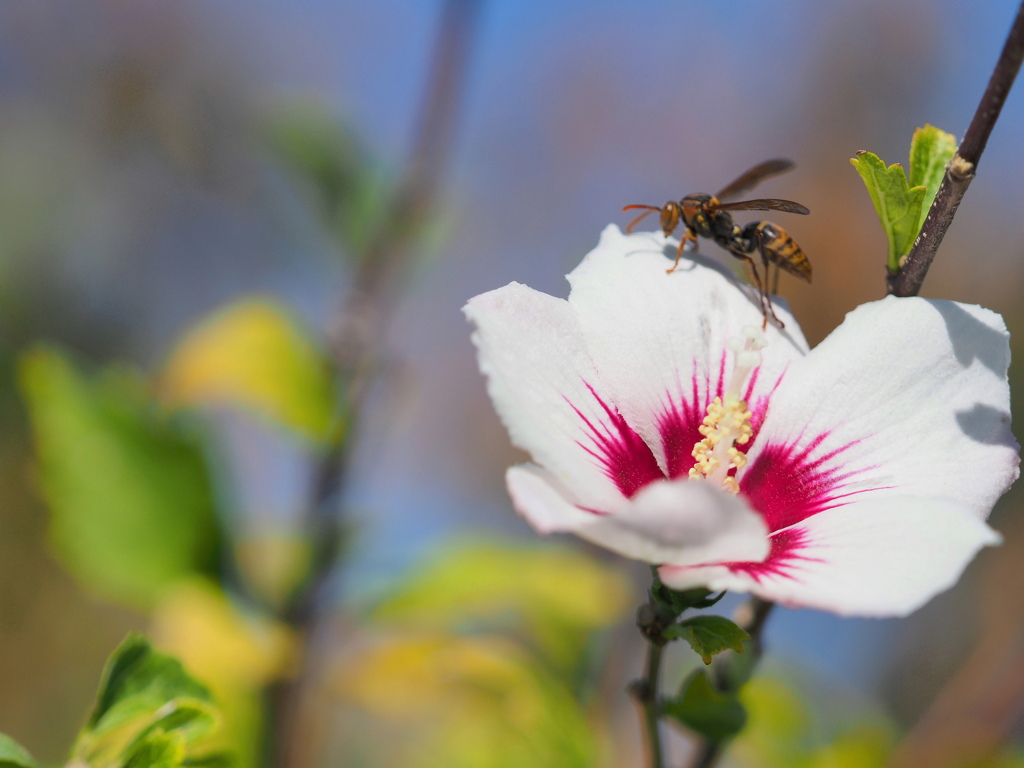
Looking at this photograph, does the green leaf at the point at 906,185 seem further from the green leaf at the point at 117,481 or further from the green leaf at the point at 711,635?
the green leaf at the point at 117,481

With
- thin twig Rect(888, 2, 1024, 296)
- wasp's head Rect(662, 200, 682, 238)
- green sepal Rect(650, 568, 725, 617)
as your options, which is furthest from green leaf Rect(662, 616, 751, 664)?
wasp's head Rect(662, 200, 682, 238)

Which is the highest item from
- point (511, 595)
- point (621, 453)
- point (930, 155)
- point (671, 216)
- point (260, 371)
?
point (930, 155)

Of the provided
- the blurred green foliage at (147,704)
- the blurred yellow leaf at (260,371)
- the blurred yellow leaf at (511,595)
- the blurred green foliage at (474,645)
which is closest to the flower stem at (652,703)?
the blurred green foliage at (147,704)

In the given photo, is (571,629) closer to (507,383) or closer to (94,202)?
(507,383)

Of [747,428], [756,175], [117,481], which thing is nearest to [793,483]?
[747,428]

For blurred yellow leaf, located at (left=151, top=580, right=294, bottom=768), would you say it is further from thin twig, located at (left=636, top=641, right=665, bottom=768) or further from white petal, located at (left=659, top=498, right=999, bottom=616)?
white petal, located at (left=659, top=498, right=999, bottom=616)

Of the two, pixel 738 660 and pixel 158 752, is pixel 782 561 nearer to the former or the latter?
pixel 738 660
